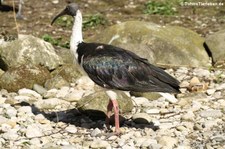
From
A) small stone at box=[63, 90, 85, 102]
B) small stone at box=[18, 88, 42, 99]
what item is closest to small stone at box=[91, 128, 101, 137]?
small stone at box=[63, 90, 85, 102]

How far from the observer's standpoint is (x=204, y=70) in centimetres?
1171

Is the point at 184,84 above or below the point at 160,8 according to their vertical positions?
below

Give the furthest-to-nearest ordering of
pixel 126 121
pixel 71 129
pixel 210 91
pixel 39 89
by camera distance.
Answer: pixel 39 89, pixel 210 91, pixel 126 121, pixel 71 129

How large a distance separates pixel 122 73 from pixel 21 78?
321 cm

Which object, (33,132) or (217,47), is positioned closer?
(33,132)

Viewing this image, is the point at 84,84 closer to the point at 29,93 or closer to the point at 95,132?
the point at 29,93

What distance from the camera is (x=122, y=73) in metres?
8.66

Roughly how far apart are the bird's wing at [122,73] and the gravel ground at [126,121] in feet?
2.55

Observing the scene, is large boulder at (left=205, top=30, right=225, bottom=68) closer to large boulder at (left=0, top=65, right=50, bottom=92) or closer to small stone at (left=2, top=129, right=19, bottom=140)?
large boulder at (left=0, top=65, right=50, bottom=92)

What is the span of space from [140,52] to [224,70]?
6.03 ft

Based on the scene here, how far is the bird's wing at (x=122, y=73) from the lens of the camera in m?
8.59

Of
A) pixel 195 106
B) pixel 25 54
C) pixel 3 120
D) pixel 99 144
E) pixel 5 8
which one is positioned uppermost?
pixel 5 8

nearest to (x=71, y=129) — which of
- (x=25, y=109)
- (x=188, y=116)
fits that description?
(x=25, y=109)

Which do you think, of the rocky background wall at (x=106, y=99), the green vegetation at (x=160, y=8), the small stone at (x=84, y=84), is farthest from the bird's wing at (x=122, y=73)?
the green vegetation at (x=160, y=8)
